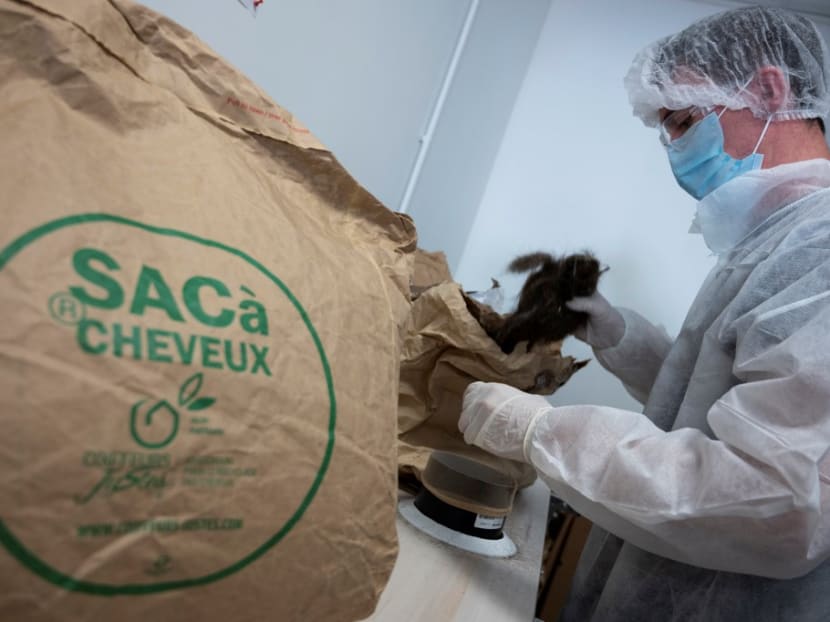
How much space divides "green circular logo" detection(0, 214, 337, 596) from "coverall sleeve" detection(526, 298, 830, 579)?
0.45m

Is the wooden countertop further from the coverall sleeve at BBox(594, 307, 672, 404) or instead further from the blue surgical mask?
the blue surgical mask

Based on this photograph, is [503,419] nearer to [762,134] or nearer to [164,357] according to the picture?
[164,357]

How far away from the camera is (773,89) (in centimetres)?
99

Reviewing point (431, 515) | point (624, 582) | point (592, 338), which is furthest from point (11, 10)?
point (592, 338)

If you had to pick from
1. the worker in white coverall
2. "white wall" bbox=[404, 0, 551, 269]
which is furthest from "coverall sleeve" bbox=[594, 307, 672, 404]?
"white wall" bbox=[404, 0, 551, 269]

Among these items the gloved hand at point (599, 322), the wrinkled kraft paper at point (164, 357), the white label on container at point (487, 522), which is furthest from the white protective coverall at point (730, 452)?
the wrinkled kraft paper at point (164, 357)

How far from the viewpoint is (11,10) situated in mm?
315

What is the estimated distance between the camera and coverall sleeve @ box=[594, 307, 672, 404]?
125 cm

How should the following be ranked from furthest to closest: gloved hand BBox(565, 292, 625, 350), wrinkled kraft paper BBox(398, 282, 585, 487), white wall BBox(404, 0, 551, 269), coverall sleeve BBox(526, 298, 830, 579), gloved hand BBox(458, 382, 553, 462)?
white wall BBox(404, 0, 551, 269) → gloved hand BBox(565, 292, 625, 350) → wrinkled kraft paper BBox(398, 282, 585, 487) → gloved hand BBox(458, 382, 553, 462) → coverall sleeve BBox(526, 298, 830, 579)

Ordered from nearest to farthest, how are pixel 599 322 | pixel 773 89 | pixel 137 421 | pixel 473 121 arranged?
pixel 137 421 → pixel 773 89 → pixel 599 322 → pixel 473 121

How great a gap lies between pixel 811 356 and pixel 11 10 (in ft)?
2.56

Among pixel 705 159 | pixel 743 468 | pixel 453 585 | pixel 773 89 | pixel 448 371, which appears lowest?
pixel 453 585

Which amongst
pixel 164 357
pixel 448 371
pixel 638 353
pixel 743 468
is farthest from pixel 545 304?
pixel 164 357

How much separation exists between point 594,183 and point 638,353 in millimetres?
722
